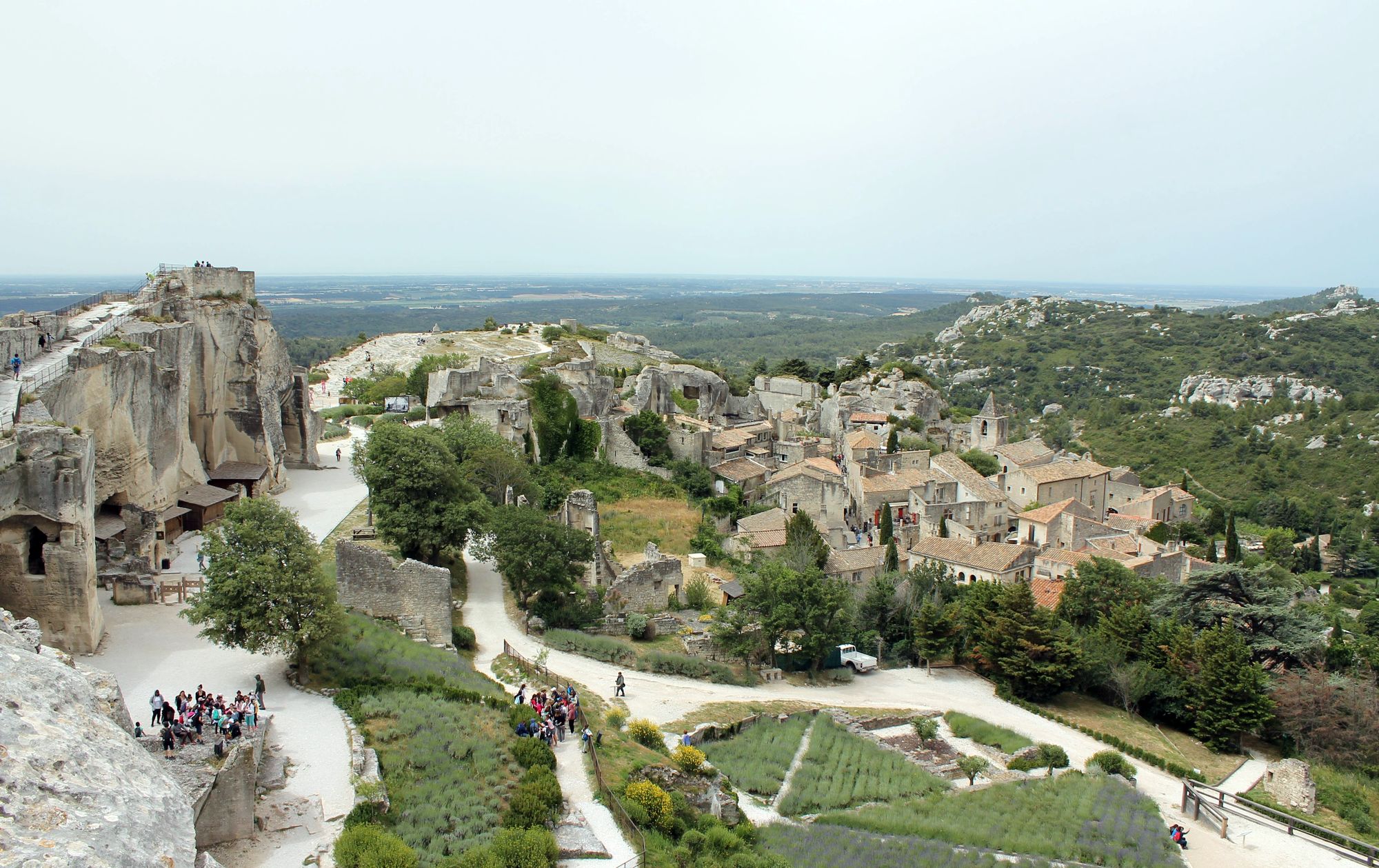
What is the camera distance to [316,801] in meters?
14.5

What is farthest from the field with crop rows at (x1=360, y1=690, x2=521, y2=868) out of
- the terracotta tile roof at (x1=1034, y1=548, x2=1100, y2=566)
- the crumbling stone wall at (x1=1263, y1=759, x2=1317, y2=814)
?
the terracotta tile roof at (x1=1034, y1=548, x2=1100, y2=566)

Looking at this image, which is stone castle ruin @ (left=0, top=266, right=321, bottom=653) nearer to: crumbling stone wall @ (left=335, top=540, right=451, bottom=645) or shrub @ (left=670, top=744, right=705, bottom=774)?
crumbling stone wall @ (left=335, top=540, right=451, bottom=645)

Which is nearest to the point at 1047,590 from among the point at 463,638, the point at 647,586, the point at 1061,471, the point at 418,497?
the point at 1061,471

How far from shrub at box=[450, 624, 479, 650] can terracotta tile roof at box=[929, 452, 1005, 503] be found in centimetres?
3050

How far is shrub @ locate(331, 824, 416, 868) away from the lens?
12.3 m

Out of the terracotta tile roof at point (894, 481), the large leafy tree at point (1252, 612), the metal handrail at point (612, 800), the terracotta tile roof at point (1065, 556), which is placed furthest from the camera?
the terracotta tile roof at point (894, 481)

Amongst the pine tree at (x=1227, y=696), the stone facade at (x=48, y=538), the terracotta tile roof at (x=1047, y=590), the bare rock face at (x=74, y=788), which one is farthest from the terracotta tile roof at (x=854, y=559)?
the bare rock face at (x=74, y=788)

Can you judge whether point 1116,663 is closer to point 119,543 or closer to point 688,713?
point 688,713

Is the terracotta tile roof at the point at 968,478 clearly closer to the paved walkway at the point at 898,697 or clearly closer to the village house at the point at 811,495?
the village house at the point at 811,495

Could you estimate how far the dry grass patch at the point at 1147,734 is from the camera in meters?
27.2

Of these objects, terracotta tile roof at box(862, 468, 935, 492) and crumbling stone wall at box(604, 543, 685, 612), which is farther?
terracotta tile roof at box(862, 468, 935, 492)

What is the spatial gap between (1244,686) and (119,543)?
32.8m

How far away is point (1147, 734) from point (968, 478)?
21.8 m

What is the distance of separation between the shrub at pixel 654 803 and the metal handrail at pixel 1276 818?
48.8ft
